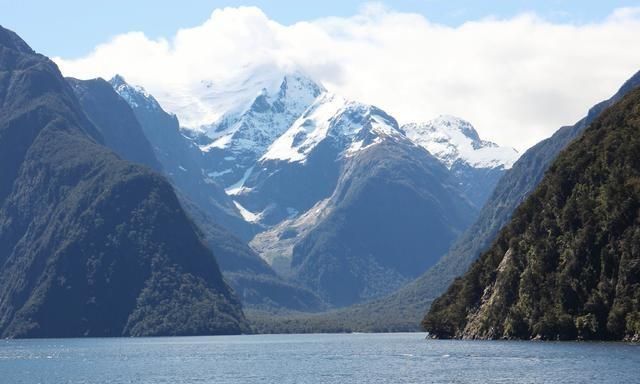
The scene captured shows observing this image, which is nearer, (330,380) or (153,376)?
(330,380)

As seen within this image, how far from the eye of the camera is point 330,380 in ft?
577

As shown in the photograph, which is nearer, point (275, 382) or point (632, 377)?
point (632, 377)

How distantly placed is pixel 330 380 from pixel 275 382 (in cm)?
819

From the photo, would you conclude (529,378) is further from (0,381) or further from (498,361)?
(0,381)

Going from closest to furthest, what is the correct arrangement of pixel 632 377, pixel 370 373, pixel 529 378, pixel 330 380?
pixel 632 377
pixel 529 378
pixel 330 380
pixel 370 373

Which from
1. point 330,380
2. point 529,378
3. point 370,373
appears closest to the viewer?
point 529,378

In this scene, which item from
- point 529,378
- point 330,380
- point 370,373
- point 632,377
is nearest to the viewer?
point 632,377

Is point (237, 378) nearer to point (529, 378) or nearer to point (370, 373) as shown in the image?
point (370, 373)

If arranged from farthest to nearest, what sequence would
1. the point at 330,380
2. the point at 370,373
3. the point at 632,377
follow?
the point at 370,373 → the point at 330,380 → the point at 632,377

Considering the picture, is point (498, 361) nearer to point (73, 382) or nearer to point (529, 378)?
point (529, 378)

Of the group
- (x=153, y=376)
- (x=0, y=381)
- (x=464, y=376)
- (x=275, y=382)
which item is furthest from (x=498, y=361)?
(x=0, y=381)

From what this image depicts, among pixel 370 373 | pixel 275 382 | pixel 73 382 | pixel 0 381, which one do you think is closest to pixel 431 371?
pixel 370 373

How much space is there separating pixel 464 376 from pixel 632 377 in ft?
89.3

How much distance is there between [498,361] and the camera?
7633 inches
